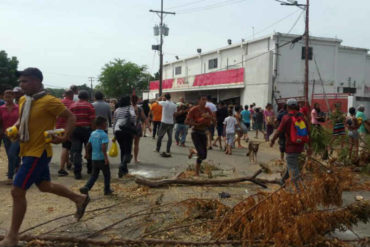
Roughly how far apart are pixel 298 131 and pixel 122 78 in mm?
57308

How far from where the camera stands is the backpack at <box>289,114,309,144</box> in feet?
19.9

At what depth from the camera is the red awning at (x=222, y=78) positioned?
1180 inches

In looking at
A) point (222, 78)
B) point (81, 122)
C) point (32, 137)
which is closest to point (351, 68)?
point (222, 78)

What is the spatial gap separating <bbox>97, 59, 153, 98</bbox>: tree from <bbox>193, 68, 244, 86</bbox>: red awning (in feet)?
90.8

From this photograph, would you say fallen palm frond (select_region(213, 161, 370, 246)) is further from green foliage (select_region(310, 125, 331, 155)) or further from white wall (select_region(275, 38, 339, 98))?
white wall (select_region(275, 38, 339, 98))

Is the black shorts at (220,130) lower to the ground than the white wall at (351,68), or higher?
lower

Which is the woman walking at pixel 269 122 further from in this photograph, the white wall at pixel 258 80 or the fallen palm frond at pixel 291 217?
the white wall at pixel 258 80

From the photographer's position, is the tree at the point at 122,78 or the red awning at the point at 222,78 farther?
the tree at the point at 122,78

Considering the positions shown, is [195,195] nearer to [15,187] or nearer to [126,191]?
[126,191]

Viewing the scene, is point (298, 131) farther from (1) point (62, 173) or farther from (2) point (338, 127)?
(1) point (62, 173)

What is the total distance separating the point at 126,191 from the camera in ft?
20.6

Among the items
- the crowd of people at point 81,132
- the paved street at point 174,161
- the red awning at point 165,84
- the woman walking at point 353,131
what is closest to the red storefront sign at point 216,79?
the red awning at point 165,84

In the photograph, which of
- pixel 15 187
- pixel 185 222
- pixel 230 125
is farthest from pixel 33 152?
pixel 230 125

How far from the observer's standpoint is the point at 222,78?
3173 cm
